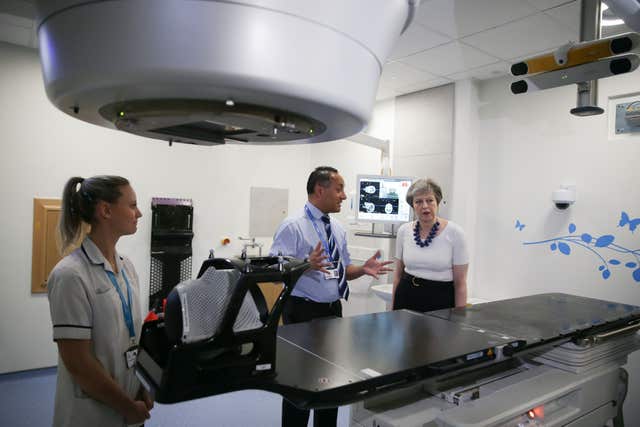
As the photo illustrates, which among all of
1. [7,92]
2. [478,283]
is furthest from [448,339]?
[7,92]

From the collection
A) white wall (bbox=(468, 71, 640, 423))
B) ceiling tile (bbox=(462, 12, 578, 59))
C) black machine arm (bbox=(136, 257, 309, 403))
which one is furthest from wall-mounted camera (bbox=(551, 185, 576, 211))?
black machine arm (bbox=(136, 257, 309, 403))

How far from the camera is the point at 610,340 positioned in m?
1.63

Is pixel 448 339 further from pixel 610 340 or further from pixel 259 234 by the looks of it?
pixel 259 234

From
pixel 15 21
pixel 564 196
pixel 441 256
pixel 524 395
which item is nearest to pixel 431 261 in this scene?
pixel 441 256

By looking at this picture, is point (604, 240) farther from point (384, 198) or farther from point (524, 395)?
point (524, 395)

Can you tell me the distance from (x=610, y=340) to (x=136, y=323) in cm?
174

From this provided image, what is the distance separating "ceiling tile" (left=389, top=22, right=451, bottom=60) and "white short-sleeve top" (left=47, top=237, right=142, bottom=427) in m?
2.24

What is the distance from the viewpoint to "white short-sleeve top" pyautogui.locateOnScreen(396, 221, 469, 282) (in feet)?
7.54

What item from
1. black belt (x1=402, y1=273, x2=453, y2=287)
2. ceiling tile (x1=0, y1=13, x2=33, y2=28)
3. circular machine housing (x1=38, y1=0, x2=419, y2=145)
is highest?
ceiling tile (x1=0, y1=13, x2=33, y2=28)

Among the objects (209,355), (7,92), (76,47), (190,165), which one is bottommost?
(209,355)

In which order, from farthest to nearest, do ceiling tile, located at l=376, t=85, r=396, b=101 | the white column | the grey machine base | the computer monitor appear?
ceiling tile, located at l=376, t=85, r=396, b=101 → the computer monitor → the white column → the grey machine base

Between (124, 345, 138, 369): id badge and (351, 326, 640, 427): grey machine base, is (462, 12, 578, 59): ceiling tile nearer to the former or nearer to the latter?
(351, 326, 640, 427): grey machine base

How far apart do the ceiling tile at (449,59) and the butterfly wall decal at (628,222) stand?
54.6 inches

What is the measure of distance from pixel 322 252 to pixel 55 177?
2.45 meters
